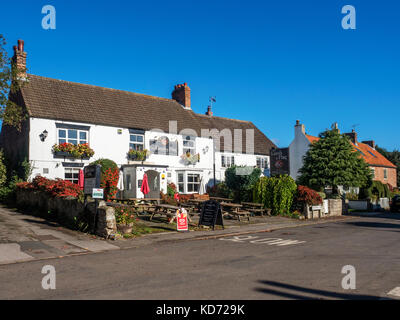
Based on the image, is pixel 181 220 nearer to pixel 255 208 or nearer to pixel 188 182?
pixel 255 208

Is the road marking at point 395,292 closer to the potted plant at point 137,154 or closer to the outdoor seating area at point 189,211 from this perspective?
the outdoor seating area at point 189,211

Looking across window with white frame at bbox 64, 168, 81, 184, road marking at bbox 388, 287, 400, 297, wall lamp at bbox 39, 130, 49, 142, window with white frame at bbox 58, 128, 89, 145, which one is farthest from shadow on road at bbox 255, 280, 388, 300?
window with white frame at bbox 58, 128, 89, 145

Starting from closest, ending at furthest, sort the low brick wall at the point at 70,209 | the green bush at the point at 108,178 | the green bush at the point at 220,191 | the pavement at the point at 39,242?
the pavement at the point at 39,242
the low brick wall at the point at 70,209
the green bush at the point at 108,178
the green bush at the point at 220,191

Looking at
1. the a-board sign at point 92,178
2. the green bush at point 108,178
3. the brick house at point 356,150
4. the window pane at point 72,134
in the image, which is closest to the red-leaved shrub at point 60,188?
the a-board sign at point 92,178

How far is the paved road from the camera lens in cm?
626

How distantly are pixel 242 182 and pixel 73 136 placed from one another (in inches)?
507

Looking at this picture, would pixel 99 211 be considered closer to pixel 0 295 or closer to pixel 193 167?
pixel 0 295

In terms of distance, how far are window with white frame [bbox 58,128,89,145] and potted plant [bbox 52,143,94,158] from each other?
630 millimetres

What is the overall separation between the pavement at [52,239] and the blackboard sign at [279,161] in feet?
47.3

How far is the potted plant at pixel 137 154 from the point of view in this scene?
25.6m

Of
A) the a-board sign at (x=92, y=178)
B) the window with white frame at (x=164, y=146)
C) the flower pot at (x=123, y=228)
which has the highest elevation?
the window with white frame at (x=164, y=146)

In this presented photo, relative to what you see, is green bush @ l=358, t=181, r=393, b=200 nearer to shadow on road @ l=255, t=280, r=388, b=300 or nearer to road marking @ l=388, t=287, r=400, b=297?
road marking @ l=388, t=287, r=400, b=297

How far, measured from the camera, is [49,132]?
2233cm

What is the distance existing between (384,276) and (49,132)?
2076 centimetres
